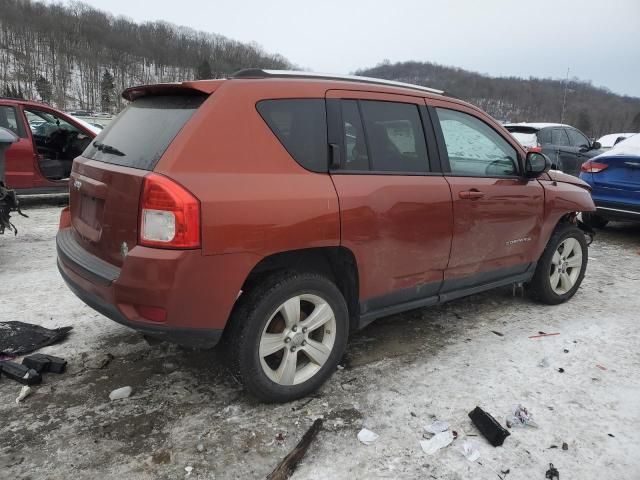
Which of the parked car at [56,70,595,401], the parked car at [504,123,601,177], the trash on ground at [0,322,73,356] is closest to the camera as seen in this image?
the parked car at [56,70,595,401]

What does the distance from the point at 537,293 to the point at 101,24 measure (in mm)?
137739

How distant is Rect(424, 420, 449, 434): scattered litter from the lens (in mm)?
2539

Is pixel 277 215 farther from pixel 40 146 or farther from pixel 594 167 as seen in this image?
pixel 40 146

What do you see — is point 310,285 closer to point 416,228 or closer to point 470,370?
point 416,228

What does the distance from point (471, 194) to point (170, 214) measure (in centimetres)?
211

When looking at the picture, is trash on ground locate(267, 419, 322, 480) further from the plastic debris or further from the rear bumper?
the rear bumper

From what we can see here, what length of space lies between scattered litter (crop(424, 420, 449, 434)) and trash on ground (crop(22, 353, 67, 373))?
221 cm

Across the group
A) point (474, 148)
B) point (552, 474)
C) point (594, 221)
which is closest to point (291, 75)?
point (474, 148)

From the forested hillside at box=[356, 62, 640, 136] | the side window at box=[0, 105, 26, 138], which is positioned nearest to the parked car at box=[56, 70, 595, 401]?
the side window at box=[0, 105, 26, 138]

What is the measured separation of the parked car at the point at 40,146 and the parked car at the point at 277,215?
5.29 meters

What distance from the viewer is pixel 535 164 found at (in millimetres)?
3854

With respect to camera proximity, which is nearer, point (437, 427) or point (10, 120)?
point (437, 427)

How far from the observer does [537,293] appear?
4.39m

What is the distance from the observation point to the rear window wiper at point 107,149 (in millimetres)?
2688
